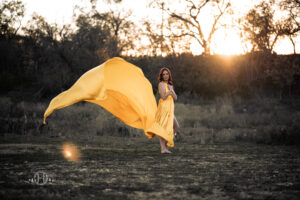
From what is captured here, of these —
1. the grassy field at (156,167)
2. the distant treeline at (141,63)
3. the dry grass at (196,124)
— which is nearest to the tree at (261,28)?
the distant treeline at (141,63)

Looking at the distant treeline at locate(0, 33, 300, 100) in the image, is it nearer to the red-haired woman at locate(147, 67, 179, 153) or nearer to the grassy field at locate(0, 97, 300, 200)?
the grassy field at locate(0, 97, 300, 200)

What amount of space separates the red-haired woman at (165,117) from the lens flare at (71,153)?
1.71 meters

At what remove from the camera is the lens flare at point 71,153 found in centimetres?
685

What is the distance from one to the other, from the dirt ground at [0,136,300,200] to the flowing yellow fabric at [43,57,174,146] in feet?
2.42

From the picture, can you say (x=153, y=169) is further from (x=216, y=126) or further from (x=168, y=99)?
(x=216, y=126)

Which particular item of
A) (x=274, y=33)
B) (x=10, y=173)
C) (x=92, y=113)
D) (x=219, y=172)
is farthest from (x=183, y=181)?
(x=274, y=33)

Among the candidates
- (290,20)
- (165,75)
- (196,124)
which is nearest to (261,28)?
(290,20)

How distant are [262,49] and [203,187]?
2143 centimetres

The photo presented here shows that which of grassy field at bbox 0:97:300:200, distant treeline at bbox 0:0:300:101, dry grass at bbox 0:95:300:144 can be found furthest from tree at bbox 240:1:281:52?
grassy field at bbox 0:97:300:200

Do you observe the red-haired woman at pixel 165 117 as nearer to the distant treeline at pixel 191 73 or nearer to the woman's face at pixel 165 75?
the woman's face at pixel 165 75

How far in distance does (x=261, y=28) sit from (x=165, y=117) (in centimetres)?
1793

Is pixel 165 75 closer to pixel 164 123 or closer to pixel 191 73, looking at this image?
pixel 164 123

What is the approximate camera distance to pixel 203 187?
14.9 ft

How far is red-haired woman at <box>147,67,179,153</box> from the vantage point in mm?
7551
